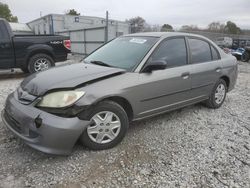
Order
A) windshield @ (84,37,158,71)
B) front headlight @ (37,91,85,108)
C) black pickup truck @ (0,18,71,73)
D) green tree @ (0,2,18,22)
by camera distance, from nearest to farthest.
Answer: front headlight @ (37,91,85,108) < windshield @ (84,37,158,71) < black pickup truck @ (0,18,71,73) < green tree @ (0,2,18,22)

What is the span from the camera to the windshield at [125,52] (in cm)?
354

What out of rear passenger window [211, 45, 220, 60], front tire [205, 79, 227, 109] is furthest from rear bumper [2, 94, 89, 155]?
rear passenger window [211, 45, 220, 60]

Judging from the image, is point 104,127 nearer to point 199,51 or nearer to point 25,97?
point 25,97

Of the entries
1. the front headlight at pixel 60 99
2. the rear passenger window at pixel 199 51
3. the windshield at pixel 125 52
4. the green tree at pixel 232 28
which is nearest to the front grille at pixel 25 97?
the front headlight at pixel 60 99

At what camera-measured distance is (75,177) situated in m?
2.60

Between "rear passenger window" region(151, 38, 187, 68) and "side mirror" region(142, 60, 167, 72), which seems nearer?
"side mirror" region(142, 60, 167, 72)

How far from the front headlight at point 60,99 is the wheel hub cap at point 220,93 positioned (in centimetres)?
310

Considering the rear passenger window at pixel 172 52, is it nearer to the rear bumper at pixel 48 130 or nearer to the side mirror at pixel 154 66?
the side mirror at pixel 154 66

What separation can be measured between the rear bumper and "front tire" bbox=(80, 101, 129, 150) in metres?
0.18

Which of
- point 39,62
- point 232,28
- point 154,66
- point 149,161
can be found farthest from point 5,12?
point 149,161

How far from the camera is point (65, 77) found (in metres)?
3.06

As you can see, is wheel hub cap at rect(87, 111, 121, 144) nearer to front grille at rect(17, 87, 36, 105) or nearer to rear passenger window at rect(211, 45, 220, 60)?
front grille at rect(17, 87, 36, 105)

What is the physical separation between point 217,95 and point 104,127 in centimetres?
282

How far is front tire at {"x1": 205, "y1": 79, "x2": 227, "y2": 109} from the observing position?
4.74m
